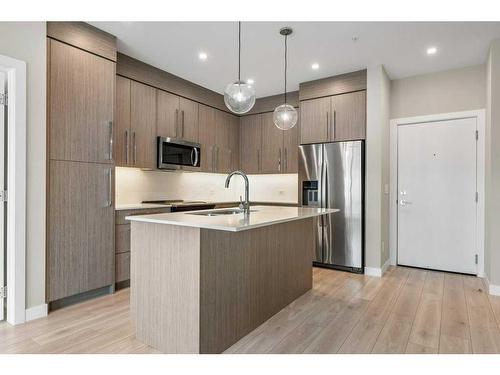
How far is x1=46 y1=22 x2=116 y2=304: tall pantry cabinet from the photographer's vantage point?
8.64 ft

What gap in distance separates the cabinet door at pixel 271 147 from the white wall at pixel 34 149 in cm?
337

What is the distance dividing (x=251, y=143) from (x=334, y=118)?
1704 mm

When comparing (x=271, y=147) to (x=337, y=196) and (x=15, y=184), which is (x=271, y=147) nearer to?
(x=337, y=196)

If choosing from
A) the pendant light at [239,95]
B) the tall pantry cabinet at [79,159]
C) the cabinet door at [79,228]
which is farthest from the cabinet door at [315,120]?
the cabinet door at [79,228]

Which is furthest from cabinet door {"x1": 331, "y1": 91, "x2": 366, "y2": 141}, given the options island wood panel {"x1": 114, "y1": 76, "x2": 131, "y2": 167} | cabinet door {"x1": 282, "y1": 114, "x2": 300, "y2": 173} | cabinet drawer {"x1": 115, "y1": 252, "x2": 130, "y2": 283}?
cabinet drawer {"x1": 115, "y1": 252, "x2": 130, "y2": 283}

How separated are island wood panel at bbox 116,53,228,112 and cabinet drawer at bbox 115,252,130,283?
6.90 feet

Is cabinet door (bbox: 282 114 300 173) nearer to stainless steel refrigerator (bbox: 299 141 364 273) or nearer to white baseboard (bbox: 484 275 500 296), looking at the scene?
stainless steel refrigerator (bbox: 299 141 364 273)

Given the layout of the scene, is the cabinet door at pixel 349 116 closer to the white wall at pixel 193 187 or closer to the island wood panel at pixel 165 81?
the white wall at pixel 193 187

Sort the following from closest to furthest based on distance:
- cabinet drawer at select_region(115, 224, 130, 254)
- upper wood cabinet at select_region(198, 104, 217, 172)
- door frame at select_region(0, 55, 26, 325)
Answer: door frame at select_region(0, 55, 26, 325) → cabinet drawer at select_region(115, 224, 130, 254) → upper wood cabinet at select_region(198, 104, 217, 172)

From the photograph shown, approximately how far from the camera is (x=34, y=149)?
2.49 m

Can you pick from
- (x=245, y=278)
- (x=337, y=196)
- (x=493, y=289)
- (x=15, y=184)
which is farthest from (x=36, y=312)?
(x=493, y=289)
